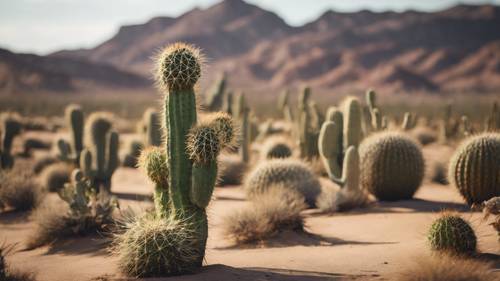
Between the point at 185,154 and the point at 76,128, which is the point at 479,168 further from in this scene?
the point at 76,128

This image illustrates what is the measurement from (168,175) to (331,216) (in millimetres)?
4396

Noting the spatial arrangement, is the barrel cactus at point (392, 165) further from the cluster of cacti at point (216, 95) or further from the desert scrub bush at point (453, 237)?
the cluster of cacti at point (216, 95)

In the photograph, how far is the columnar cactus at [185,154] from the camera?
6418mm

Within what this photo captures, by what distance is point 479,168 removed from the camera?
967 cm

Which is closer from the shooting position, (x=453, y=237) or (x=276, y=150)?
(x=453, y=237)

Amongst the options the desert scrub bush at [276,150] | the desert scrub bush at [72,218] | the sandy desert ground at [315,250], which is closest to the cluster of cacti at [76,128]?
the sandy desert ground at [315,250]

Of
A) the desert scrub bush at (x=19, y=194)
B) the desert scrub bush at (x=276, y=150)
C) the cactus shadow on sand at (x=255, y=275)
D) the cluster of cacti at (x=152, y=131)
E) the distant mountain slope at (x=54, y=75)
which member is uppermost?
the distant mountain slope at (x=54, y=75)

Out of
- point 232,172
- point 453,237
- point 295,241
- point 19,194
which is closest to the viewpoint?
point 453,237

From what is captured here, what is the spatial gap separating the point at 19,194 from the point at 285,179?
18.3ft

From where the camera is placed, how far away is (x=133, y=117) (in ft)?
150

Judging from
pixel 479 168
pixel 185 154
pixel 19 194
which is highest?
pixel 185 154

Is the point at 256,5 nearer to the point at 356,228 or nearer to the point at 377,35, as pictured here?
the point at 377,35

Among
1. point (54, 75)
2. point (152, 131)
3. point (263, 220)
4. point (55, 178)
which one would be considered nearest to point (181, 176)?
point (263, 220)

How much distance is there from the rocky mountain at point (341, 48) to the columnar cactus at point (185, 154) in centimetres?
6186
